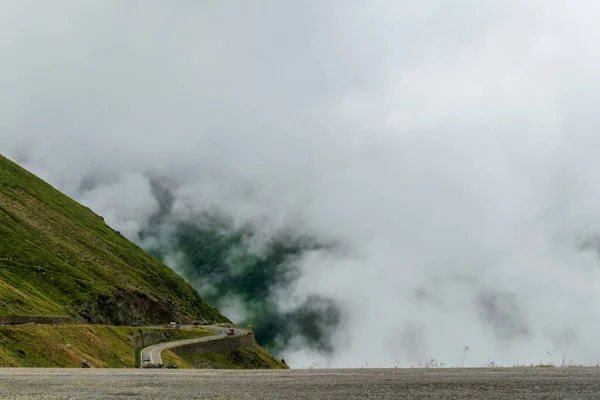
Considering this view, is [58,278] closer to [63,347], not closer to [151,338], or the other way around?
[151,338]

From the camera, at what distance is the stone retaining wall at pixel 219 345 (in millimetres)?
112675

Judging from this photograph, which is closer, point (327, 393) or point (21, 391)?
point (327, 393)

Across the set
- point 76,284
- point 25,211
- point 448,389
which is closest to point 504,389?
point 448,389

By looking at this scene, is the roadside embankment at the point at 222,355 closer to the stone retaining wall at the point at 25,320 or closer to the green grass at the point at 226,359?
the green grass at the point at 226,359

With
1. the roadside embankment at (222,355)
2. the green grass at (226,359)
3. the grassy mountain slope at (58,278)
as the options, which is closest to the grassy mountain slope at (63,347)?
the green grass at (226,359)

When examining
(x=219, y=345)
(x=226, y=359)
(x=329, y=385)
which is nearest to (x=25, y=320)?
(x=219, y=345)

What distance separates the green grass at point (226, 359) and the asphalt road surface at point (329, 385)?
68119 millimetres

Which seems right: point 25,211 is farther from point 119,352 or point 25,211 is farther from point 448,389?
point 448,389

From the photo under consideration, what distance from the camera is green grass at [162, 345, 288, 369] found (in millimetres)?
97188

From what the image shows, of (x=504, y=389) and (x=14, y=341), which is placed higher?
(x=14, y=341)

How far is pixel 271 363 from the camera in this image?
16300 cm

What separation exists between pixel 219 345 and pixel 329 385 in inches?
4632

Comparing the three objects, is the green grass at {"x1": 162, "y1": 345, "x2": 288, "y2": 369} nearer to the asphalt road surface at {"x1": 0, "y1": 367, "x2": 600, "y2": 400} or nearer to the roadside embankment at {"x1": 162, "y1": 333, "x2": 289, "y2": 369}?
the roadside embankment at {"x1": 162, "y1": 333, "x2": 289, "y2": 369}

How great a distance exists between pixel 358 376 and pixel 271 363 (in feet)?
486
